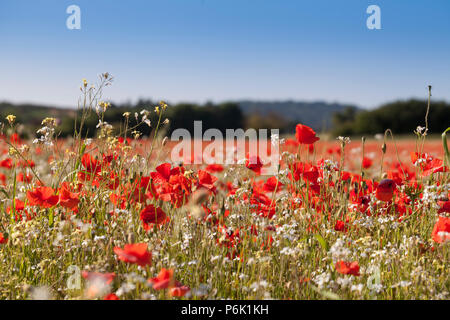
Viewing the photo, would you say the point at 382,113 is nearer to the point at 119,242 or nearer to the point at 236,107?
the point at 236,107

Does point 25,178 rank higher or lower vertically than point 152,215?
higher

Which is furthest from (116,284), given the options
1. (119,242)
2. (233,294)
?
(233,294)

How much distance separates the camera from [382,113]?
37.0 meters

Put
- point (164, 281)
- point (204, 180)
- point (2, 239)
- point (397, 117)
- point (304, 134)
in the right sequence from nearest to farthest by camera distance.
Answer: point (164, 281) < point (2, 239) < point (204, 180) < point (304, 134) < point (397, 117)

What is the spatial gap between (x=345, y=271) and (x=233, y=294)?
0.58 metres

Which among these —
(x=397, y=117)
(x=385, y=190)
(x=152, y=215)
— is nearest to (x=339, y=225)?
(x=385, y=190)

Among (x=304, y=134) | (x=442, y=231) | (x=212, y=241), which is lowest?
(x=212, y=241)

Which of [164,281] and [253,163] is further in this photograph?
[253,163]

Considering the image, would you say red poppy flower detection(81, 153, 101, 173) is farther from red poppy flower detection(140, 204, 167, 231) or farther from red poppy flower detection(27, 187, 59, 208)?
red poppy flower detection(140, 204, 167, 231)

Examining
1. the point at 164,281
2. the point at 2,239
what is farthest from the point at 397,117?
the point at 164,281

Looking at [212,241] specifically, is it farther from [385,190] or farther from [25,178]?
[25,178]

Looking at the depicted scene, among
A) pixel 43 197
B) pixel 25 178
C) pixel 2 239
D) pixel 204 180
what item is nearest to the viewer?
pixel 2 239

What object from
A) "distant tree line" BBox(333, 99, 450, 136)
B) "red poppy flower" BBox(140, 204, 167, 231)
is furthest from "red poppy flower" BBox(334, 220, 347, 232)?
"distant tree line" BBox(333, 99, 450, 136)

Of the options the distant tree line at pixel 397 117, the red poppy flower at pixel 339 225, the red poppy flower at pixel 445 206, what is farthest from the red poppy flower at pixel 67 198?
the distant tree line at pixel 397 117
